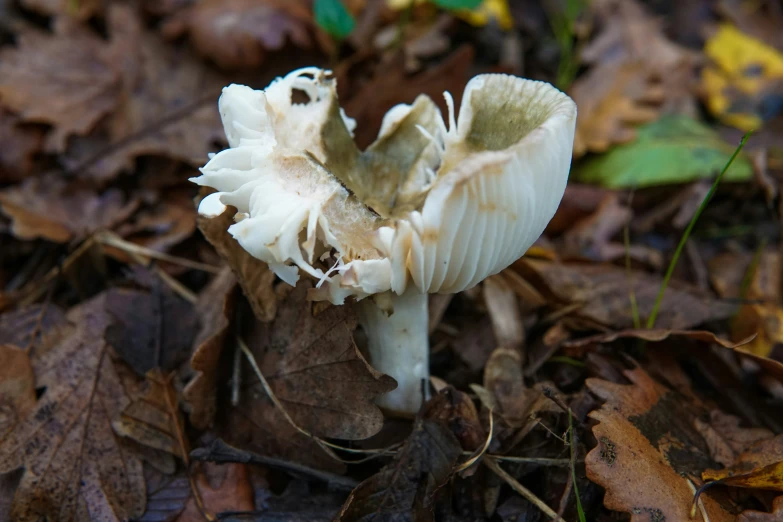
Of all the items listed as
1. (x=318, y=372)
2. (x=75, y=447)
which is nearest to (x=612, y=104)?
(x=318, y=372)

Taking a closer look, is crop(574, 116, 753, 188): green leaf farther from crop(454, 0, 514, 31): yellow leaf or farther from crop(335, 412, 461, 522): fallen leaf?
crop(335, 412, 461, 522): fallen leaf

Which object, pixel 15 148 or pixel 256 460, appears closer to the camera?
pixel 256 460

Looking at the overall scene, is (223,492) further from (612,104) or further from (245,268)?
(612,104)

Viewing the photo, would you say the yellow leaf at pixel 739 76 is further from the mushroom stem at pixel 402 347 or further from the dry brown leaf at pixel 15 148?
the dry brown leaf at pixel 15 148

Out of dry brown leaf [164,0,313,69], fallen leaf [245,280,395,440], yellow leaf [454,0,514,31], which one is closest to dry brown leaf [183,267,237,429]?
fallen leaf [245,280,395,440]

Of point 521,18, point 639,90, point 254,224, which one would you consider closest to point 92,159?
point 254,224

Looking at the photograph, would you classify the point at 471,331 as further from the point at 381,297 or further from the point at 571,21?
the point at 571,21
